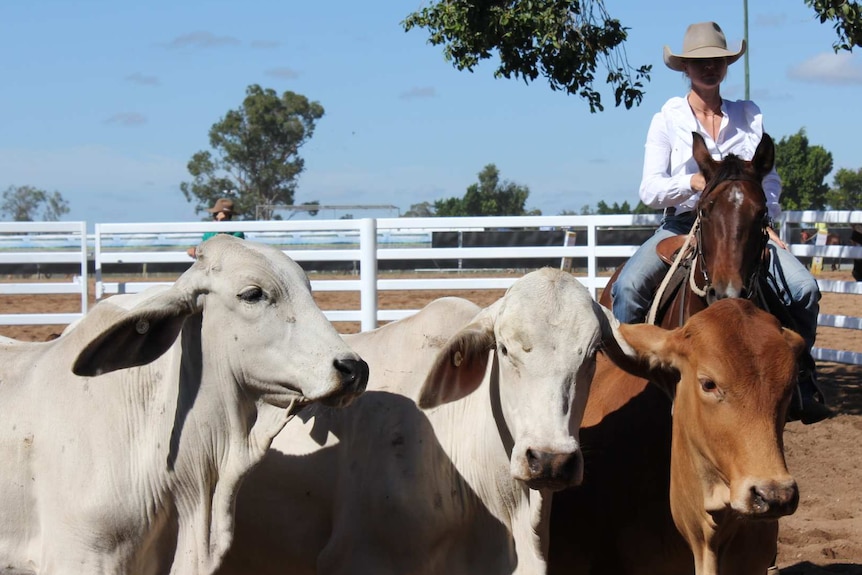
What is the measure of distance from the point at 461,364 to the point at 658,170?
6.49ft

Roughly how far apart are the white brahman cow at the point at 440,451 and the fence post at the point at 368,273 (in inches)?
269

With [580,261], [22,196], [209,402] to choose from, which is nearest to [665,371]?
[209,402]

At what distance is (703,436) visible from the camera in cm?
373

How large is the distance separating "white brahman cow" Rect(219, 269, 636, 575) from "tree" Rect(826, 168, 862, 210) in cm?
6462

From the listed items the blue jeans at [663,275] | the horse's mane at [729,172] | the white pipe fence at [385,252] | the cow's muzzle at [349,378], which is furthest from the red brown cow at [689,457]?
the white pipe fence at [385,252]

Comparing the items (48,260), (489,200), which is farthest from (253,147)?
(48,260)

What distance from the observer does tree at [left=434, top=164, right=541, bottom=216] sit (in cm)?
8062

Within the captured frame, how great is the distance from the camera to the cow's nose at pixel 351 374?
143 inches

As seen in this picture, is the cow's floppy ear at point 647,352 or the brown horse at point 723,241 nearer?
the cow's floppy ear at point 647,352

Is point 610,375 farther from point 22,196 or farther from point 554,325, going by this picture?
point 22,196

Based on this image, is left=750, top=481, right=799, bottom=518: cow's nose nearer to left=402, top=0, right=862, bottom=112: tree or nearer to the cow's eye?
the cow's eye

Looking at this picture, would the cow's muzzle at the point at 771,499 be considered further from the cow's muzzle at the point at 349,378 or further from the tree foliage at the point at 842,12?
the tree foliage at the point at 842,12

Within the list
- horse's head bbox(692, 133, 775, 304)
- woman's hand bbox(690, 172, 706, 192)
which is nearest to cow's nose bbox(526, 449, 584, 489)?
horse's head bbox(692, 133, 775, 304)

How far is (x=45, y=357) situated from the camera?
4.15 m
